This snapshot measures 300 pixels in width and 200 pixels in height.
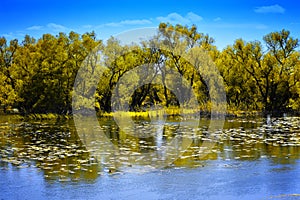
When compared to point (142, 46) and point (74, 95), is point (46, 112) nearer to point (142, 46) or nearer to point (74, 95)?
point (74, 95)

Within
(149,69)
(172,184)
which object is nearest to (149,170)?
(172,184)

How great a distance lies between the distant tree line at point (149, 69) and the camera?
4869 centimetres

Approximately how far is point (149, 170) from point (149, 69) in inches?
1695

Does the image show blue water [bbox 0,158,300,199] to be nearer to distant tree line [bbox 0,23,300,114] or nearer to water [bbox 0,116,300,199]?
water [bbox 0,116,300,199]

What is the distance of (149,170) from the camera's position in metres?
13.3

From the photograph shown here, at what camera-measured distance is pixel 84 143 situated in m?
21.0

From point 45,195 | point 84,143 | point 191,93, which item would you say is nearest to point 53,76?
point 191,93

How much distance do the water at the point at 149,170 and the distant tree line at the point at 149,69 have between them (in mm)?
28265

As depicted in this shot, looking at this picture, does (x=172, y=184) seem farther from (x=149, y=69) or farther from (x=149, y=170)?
(x=149, y=69)

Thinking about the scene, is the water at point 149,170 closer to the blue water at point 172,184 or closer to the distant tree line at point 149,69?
the blue water at point 172,184

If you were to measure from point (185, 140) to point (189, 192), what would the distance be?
37.9 feet

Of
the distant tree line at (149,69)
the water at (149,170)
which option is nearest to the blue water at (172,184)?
the water at (149,170)

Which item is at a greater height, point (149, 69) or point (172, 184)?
point (149, 69)

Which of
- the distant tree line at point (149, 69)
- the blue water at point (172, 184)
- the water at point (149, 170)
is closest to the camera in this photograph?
the blue water at point (172, 184)
